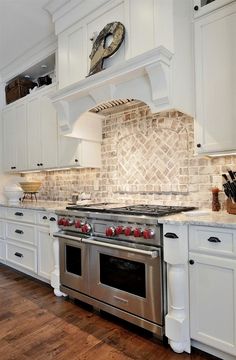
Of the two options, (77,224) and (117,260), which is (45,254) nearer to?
(77,224)

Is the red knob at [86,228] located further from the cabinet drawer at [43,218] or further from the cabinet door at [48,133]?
the cabinet door at [48,133]

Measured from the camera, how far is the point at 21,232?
3338 millimetres

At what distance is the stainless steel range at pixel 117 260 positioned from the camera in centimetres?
189

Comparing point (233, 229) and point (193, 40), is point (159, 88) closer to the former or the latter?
point (193, 40)

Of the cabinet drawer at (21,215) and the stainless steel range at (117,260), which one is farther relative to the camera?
the cabinet drawer at (21,215)

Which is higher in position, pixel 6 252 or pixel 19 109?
pixel 19 109

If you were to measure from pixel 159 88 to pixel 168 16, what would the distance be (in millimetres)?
537

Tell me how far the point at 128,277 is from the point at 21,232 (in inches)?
71.7

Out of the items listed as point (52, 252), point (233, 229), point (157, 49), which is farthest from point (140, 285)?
point (157, 49)

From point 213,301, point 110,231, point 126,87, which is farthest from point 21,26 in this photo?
point 213,301

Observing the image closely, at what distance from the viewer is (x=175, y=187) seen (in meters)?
2.48

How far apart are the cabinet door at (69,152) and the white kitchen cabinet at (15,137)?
0.89 meters

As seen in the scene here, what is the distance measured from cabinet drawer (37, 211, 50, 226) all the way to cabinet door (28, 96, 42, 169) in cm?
89

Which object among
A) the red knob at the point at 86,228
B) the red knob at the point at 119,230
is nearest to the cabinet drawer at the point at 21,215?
the red knob at the point at 86,228
